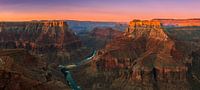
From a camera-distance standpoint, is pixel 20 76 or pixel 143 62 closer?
pixel 20 76

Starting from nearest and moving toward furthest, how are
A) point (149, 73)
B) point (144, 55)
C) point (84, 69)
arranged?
point (149, 73) → point (144, 55) → point (84, 69)

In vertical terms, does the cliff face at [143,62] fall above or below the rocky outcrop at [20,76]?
below

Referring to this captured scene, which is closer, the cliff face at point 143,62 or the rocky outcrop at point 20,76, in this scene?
the rocky outcrop at point 20,76

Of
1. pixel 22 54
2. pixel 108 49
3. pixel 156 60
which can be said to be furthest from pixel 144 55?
pixel 22 54

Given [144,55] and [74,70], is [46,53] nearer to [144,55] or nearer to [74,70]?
[74,70]

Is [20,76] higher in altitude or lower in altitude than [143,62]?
higher

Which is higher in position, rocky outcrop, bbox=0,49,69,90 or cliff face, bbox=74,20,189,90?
rocky outcrop, bbox=0,49,69,90

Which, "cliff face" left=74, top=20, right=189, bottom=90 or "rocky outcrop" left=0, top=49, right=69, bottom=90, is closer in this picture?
"rocky outcrop" left=0, top=49, right=69, bottom=90

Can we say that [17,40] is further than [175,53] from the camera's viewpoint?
Yes
